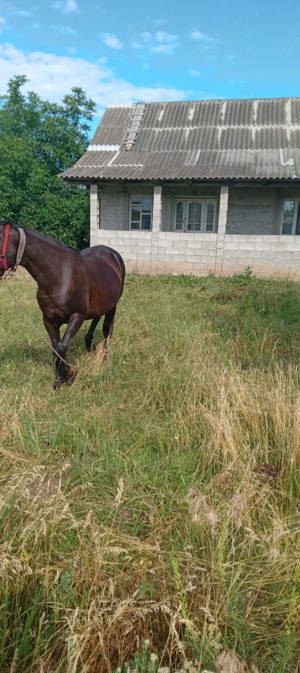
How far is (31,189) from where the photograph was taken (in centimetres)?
1859

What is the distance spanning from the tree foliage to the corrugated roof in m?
4.60

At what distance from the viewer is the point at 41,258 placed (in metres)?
3.56

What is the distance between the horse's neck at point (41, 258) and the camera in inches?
137

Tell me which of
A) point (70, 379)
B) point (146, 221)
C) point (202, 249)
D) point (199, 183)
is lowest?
point (70, 379)

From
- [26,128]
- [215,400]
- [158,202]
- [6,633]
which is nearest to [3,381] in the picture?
[215,400]

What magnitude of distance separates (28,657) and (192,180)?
12.3 m

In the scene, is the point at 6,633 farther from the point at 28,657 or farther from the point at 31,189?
the point at 31,189

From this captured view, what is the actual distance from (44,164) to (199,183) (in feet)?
39.1

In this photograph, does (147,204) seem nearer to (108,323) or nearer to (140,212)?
(140,212)

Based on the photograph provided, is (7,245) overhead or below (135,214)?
below

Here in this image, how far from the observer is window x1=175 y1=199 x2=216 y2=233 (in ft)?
48.1

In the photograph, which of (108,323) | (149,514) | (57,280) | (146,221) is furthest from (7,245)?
(146,221)

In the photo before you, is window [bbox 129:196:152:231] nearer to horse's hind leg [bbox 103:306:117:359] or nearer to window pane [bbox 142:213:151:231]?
window pane [bbox 142:213:151:231]

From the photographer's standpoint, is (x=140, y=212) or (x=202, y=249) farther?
(x=140, y=212)
